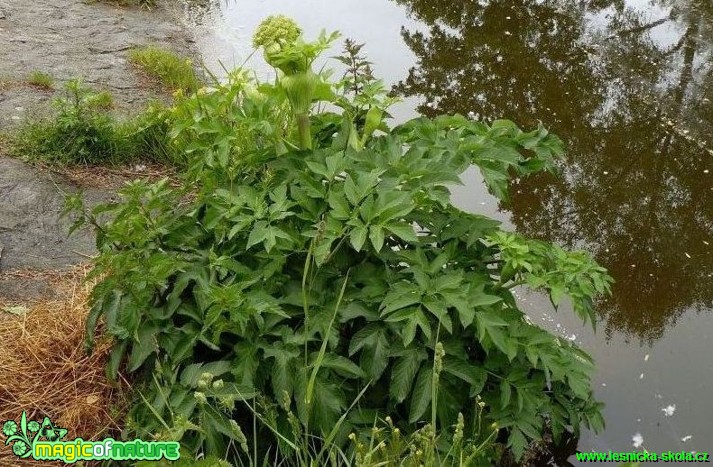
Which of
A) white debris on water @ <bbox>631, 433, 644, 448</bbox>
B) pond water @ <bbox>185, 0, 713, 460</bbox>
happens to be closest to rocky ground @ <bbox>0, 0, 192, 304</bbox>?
pond water @ <bbox>185, 0, 713, 460</bbox>

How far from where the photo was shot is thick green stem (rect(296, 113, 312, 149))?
2447mm

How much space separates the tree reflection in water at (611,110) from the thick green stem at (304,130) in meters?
1.62

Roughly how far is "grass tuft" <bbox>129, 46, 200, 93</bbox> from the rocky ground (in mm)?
109

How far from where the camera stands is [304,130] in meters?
2.49

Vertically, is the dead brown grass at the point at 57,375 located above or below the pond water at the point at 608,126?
below

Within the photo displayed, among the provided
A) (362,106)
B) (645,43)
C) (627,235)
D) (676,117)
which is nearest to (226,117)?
(362,106)

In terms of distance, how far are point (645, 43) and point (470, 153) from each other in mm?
3932

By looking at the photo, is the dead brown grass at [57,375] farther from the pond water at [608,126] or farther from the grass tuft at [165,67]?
the grass tuft at [165,67]

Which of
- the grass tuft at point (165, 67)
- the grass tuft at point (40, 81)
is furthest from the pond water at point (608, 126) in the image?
the grass tuft at point (40, 81)

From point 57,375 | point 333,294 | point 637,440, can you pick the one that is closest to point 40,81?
point 57,375

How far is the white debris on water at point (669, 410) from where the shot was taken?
9.21 ft

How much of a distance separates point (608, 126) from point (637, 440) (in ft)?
7.95

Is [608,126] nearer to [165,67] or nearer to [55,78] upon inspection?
[165,67]

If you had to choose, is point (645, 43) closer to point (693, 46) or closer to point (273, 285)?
point (693, 46)
